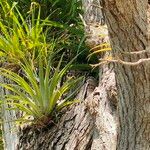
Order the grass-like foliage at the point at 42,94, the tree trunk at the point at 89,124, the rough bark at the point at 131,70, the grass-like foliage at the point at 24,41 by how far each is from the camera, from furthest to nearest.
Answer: the grass-like foliage at the point at 24,41
the grass-like foliage at the point at 42,94
the tree trunk at the point at 89,124
the rough bark at the point at 131,70

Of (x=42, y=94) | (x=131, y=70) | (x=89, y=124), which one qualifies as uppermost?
(x=131, y=70)

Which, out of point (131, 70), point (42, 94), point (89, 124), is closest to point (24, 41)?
point (42, 94)

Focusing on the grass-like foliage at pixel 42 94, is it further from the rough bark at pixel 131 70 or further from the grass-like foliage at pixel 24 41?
the rough bark at pixel 131 70

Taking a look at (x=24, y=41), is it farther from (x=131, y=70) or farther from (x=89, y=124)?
(x=131, y=70)

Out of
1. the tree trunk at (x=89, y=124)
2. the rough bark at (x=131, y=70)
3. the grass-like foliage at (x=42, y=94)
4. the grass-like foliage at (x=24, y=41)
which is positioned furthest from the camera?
the grass-like foliage at (x=24, y=41)

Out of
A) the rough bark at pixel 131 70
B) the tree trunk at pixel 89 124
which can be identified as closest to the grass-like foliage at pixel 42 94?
the tree trunk at pixel 89 124

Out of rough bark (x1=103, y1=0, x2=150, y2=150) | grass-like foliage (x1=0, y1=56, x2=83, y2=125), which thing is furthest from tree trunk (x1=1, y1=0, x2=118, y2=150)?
rough bark (x1=103, y1=0, x2=150, y2=150)

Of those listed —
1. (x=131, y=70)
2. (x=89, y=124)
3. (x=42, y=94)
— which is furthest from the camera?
(x=42, y=94)

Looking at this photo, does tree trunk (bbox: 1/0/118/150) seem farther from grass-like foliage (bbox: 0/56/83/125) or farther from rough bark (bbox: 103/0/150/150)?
rough bark (bbox: 103/0/150/150)

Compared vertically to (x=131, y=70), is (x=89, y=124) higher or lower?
lower
